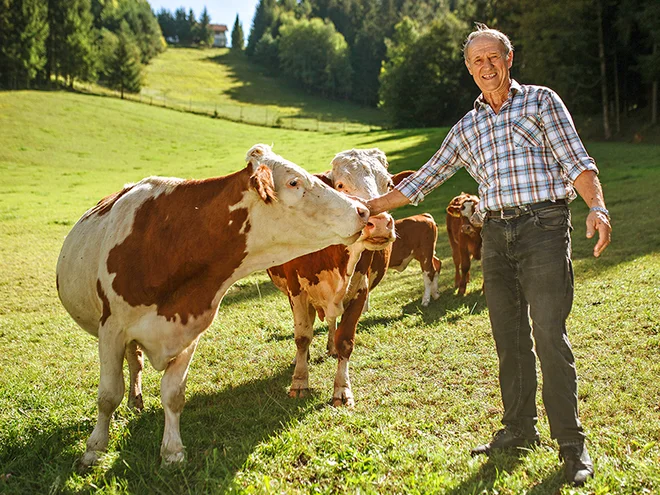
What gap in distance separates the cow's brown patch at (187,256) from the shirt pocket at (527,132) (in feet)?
6.08

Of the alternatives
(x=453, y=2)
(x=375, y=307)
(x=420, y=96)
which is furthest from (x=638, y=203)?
(x=453, y=2)

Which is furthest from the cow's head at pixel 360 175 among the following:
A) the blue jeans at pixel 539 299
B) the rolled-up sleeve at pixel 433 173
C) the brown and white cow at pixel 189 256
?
the blue jeans at pixel 539 299

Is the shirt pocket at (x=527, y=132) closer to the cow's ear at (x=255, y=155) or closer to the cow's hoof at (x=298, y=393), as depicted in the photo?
the cow's ear at (x=255, y=155)

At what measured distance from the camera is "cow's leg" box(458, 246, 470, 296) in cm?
903

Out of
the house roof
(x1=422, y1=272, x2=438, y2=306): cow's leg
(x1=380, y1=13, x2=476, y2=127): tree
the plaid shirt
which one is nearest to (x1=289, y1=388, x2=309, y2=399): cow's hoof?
the plaid shirt

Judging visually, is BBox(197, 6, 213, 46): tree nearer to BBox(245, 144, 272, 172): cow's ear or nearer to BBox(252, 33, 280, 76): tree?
BBox(252, 33, 280, 76): tree

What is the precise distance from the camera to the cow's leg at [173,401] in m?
3.97

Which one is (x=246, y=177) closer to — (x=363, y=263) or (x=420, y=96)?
(x=363, y=263)

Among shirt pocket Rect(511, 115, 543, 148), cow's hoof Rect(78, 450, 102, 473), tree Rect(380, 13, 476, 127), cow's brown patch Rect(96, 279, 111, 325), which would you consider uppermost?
tree Rect(380, 13, 476, 127)

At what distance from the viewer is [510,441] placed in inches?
156

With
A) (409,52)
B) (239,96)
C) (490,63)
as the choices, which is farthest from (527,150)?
(239,96)

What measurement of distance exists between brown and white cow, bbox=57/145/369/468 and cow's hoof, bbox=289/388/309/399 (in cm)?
146

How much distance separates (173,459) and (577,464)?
8.80 ft

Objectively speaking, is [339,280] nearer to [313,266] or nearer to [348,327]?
[313,266]
